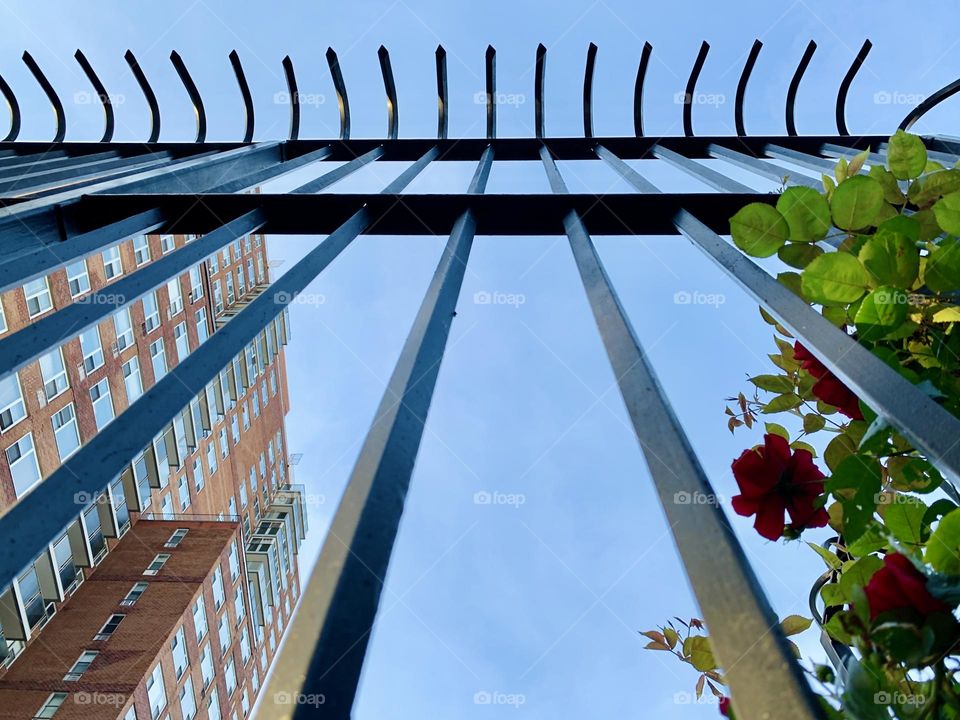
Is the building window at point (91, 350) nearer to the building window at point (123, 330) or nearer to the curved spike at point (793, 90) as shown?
the building window at point (123, 330)

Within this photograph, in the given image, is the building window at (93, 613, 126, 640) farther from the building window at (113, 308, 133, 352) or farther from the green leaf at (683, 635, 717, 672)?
the green leaf at (683, 635, 717, 672)

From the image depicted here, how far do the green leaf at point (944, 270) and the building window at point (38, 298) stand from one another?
73.8 ft

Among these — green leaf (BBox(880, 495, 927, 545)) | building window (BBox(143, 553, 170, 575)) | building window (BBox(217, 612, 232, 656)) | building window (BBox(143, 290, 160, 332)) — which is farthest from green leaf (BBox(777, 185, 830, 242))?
building window (BBox(217, 612, 232, 656))

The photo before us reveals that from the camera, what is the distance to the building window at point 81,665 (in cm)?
1967

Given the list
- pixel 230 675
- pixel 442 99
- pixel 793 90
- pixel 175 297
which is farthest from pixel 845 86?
pixel 230 675

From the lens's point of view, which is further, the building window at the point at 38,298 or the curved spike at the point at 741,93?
the building window at the point at 38,298

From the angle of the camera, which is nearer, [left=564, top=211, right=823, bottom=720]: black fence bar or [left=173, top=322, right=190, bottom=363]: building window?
[left=564, top=211, right=823, bottom=720]: black fence bar

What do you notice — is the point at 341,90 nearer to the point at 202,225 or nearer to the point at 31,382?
the point at 202,225

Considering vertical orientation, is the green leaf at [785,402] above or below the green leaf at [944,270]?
below

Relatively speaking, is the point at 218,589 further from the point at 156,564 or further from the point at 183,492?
the point at 183,492

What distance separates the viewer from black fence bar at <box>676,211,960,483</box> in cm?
71

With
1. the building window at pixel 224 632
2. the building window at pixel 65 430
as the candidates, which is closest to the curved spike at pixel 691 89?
the building window at pixel 65 430

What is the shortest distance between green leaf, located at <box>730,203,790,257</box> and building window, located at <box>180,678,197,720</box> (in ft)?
92.1

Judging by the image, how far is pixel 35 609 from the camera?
61.0 feet
